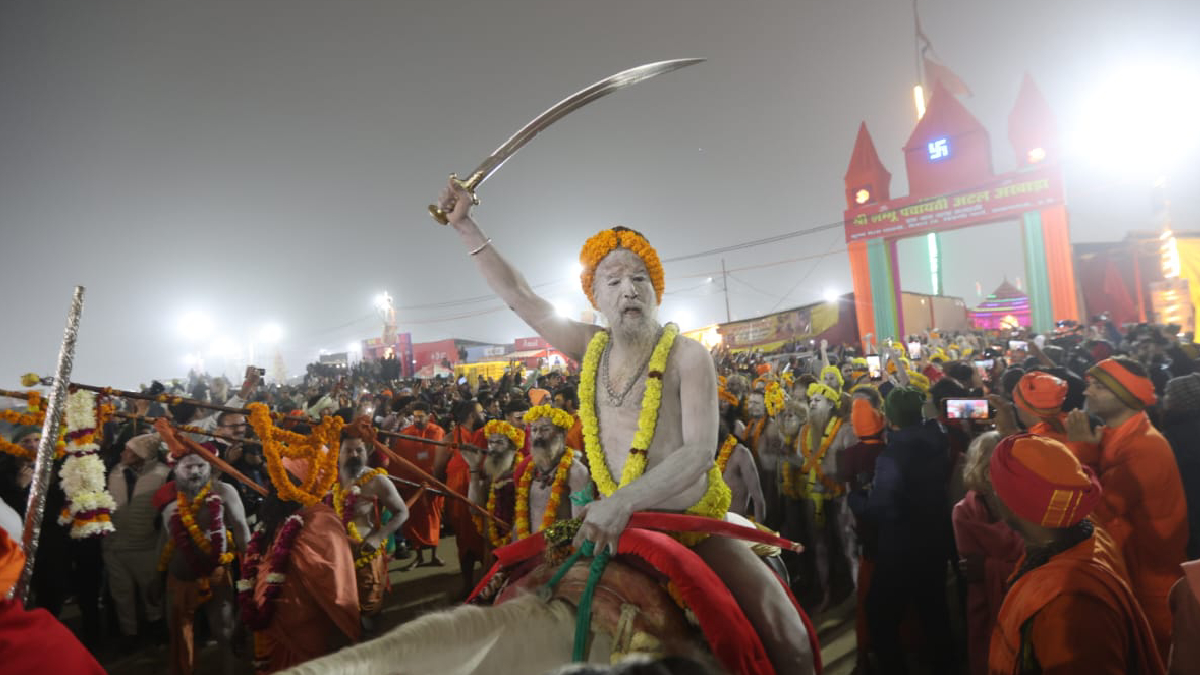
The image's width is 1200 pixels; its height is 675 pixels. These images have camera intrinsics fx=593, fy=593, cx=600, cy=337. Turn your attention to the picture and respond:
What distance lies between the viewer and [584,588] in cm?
205

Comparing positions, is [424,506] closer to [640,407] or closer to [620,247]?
[640,407]

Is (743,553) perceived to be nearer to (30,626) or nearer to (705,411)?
(705,411)

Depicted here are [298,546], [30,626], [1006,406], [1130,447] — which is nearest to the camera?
[30,626]

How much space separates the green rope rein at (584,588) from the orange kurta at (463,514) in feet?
16.0

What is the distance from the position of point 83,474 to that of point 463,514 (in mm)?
3725

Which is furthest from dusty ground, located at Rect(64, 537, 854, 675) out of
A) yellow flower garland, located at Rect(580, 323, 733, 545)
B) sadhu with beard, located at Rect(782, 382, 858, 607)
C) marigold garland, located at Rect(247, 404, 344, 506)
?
yellow flower garland, located at Rect(580, 323, 733, 545)

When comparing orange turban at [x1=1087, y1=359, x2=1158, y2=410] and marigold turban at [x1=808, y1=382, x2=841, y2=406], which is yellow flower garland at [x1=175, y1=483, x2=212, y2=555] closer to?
marigold turban at [x1=808, y1=382, x2=841, y2=406]

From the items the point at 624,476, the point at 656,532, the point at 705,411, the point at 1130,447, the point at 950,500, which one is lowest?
the point at 950,500

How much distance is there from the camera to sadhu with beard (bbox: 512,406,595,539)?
531cm

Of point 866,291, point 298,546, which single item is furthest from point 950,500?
point 866,291

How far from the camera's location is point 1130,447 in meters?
3.70

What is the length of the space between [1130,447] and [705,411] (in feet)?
10.4

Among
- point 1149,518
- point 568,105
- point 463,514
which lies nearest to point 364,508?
point 463,514

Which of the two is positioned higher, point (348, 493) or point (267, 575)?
point (348, 493)
